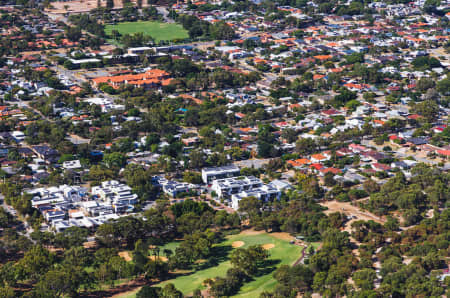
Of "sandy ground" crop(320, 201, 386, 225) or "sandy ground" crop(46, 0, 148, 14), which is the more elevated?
"sandy ground" crop(46, 0, 148, 14)

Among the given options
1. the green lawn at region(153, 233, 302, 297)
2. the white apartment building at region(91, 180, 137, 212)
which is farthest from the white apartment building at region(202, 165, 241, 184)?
the green lawn at region(153, 233, 302, 297)

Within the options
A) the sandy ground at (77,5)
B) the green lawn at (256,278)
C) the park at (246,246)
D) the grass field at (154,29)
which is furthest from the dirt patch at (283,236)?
the sandy ground at (77,5)

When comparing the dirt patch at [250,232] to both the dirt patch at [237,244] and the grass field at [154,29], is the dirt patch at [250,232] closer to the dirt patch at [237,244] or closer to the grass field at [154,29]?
the dirt patch at [237,244]

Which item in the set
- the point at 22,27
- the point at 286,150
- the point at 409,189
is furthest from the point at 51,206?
the point at 22,27

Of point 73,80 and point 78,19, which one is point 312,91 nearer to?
point 73,80

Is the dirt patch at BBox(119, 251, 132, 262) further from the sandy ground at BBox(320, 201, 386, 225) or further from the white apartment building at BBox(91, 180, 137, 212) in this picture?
the sandy ground at BBox(320, 201, 386, 225)
